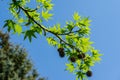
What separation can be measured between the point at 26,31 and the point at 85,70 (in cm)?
126

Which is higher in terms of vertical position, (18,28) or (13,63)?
(13,63)

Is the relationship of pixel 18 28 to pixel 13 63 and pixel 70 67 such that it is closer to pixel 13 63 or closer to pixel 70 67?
pixel 70 67

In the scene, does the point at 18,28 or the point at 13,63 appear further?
the point at 13,63

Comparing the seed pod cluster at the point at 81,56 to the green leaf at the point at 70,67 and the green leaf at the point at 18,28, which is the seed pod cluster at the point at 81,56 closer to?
the green leaf at the point at 70,67

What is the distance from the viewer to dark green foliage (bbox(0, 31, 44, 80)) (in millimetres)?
33625

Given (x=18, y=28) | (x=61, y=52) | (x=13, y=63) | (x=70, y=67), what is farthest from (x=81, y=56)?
(x=13, y=63)

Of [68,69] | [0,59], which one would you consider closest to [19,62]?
[0,59]

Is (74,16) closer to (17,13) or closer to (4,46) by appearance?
(17,13)

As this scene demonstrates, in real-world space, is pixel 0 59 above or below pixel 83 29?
above

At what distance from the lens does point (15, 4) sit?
6.14m

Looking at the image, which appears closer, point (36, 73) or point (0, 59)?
point (0, 59)

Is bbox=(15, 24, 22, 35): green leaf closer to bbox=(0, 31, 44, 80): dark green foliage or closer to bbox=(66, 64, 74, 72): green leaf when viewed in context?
bbox=(66, 64, 74, 72): green leaf

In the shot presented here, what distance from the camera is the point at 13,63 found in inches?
1362

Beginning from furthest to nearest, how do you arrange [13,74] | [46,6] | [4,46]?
[4,46] → [13,74] → [46,6]
